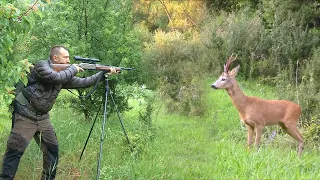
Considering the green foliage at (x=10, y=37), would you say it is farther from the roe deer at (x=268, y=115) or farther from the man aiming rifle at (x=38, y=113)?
the roe deer at (x=268, y=115)

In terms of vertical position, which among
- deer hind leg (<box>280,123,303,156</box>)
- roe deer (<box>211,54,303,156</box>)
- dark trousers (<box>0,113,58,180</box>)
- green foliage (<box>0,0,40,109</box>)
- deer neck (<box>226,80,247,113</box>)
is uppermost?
green foliage (<box>0,0,40,109</box>)

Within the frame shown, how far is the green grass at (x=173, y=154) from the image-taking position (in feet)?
20.0

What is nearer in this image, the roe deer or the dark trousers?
the dark trousers

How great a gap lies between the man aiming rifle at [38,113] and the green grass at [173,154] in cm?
44

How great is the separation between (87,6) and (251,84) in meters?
7.16

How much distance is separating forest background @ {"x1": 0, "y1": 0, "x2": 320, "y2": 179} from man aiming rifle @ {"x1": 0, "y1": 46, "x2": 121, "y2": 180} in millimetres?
402

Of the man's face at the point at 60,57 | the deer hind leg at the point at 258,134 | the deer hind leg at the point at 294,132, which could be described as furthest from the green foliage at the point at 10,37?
the deer hind leg at the point at 294,132

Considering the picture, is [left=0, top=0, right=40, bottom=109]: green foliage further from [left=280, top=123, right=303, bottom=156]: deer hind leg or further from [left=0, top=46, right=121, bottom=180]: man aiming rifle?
[left=280, top=123, right=303, bottom=156]: deer hind leg

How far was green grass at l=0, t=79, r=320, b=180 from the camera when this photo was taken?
240 inches

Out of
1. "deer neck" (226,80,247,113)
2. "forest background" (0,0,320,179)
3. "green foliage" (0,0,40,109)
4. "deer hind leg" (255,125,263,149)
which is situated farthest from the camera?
"deer neck" (226,80,247,113)

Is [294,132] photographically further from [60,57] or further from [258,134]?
[60,57]

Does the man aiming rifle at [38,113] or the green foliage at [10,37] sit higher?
the green foliage at [10,37]

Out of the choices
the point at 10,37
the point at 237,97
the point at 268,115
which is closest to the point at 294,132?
the point at 268,115

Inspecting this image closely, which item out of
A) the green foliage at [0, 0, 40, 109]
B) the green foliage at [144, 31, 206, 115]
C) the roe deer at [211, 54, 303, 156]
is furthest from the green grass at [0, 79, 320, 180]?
the green foliage at [0, 0, 40, 109]
